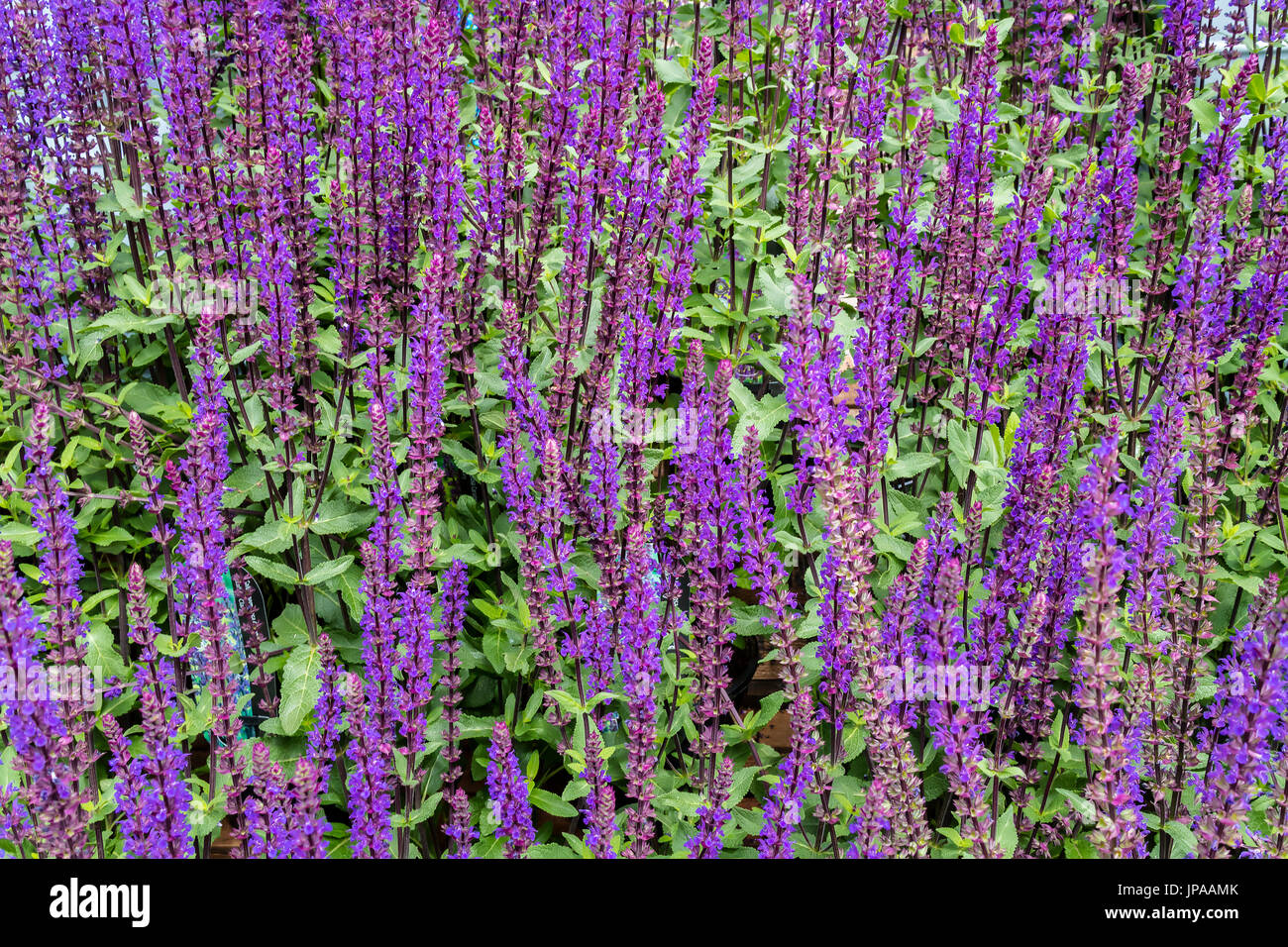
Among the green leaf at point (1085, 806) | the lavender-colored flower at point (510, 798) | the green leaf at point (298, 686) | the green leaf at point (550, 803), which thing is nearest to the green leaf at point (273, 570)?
the green leaf at point (298, 686)

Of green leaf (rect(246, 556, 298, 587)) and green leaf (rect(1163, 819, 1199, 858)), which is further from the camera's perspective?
green leaf (rect(246, 556, 298, 587))

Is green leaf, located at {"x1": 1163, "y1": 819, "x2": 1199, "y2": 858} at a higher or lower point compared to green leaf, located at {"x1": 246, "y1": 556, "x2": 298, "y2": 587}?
lower

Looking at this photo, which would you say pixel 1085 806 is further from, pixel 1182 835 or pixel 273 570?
pixel 273 570

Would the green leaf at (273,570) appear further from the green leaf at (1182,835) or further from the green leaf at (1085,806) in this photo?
the green leaf at (1182,835)

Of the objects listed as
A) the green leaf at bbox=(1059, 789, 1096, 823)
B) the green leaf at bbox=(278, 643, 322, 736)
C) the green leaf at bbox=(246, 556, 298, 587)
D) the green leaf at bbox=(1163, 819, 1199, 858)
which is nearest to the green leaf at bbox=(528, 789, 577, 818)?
the green leaf at bbox=(278, 643, 322, 736)

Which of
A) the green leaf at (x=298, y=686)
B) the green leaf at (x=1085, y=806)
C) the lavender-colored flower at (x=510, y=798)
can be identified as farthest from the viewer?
the green leaf at (x=298, y=686)

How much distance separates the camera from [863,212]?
4.20 metres

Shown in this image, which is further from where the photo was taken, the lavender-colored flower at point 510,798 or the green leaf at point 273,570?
the green leaf at point 273,570

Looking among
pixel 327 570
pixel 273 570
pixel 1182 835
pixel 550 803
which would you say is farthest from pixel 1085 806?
pixel 273 570

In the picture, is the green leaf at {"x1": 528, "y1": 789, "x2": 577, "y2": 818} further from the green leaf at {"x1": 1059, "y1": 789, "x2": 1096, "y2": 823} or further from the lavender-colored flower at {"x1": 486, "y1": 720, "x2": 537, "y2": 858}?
the green leaf at {"x1": 1059, "y1": 789, "x2": 1096, "y2": 823}

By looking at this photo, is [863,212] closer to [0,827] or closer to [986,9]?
[986,9]

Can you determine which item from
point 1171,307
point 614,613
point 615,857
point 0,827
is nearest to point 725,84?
point 1171,307

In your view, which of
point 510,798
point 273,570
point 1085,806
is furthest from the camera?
point 273,570
